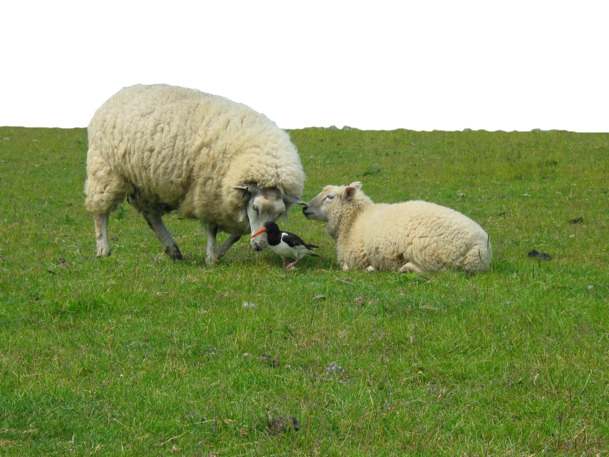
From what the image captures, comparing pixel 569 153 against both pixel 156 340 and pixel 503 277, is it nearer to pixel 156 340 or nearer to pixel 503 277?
pixel 503 277

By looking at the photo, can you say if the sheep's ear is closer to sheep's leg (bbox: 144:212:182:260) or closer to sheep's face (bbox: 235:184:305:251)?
sheep's face (bbox: 235:184:305:251)

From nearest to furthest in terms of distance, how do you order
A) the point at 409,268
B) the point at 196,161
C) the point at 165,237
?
the point at 409,268, the point at 196,161, the point at 165,237

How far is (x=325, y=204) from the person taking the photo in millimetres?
10562

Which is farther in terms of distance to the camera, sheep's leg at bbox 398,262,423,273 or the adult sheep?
the adult sheep

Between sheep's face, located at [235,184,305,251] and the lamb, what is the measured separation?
3.92 ft

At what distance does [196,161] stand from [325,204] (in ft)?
7.25

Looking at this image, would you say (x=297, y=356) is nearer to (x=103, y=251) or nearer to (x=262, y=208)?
(x=262, y=208)

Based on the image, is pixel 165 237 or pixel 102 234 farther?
pixel 165 237

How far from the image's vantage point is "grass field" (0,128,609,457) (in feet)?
13.7

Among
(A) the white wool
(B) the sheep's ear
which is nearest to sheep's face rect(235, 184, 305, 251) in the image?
(B) the sheep's ear

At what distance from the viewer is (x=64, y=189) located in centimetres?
2002

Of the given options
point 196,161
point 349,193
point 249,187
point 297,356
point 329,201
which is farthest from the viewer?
point 329,201

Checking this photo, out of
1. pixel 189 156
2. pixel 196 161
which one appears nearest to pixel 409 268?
pixel 196 161

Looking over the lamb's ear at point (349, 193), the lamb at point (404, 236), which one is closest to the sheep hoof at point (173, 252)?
the lamb at point (404, 236)
